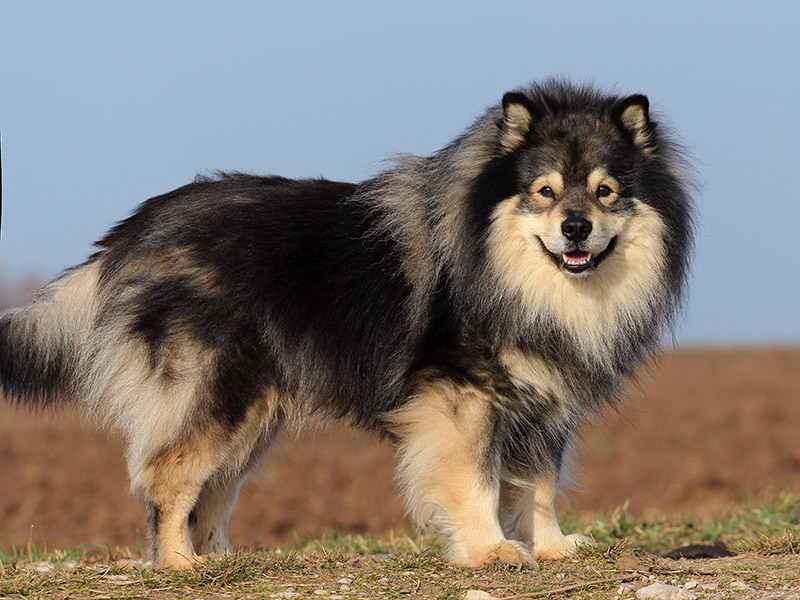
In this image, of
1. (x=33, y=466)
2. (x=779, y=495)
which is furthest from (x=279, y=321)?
(x=33, y=466)

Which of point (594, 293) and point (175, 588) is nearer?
point (175, 588)

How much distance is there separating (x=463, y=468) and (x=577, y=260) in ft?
3.91

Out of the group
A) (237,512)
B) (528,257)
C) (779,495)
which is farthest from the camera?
(237,512)

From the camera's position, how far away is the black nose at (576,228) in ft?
14.6

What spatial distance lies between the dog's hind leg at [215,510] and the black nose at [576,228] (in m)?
2.05

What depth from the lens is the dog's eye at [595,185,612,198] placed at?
15.3 feet

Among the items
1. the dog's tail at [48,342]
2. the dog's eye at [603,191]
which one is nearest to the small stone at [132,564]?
the dog's tail at [48,342]

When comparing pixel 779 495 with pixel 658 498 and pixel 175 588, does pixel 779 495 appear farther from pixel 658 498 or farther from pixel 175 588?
pixel 658 498

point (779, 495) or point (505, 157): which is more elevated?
point (505, 157)

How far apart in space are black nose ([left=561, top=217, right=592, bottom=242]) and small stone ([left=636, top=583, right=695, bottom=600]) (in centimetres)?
163

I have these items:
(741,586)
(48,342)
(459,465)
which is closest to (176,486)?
(48,342)

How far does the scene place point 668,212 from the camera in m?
4.80

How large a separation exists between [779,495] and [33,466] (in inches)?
434

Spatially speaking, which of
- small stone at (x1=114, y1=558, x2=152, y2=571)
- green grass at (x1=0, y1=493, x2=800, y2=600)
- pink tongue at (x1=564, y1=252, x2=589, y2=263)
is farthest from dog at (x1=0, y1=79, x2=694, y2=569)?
green grass at (x1=0, y1=493, x2=800, y2=600)
